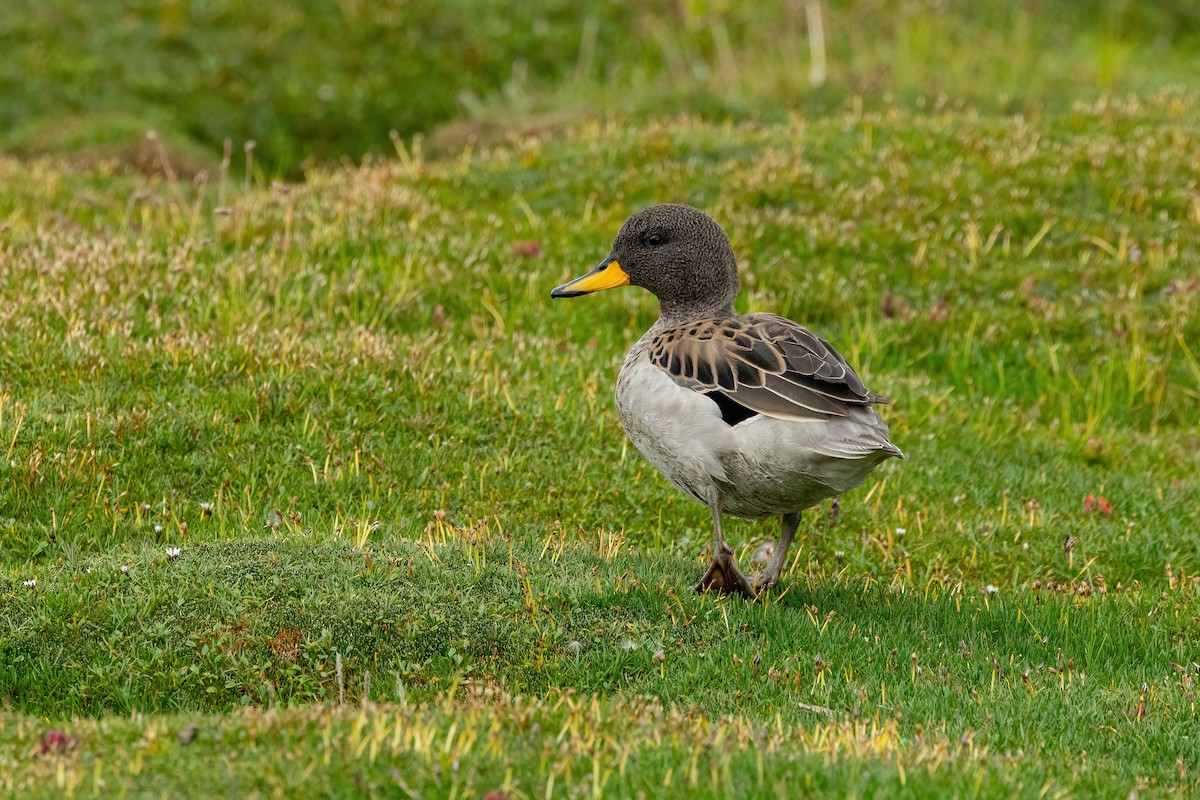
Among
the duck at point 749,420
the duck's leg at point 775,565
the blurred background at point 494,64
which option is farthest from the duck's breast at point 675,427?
the blurred background at point 494,64

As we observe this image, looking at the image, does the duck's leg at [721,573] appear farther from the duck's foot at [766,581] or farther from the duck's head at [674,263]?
the duck's head at [674,263]

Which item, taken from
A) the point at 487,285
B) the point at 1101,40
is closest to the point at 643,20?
the point at 1101,40

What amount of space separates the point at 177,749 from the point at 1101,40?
19.8 m

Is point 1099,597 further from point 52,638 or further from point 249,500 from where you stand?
point 52,638

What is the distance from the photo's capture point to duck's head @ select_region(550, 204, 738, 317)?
26.7ft

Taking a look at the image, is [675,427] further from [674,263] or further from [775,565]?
[674,263]

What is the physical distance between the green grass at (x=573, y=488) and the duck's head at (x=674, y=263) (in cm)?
156

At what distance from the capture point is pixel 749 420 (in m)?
6.89

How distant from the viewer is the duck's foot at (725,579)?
23.3ft

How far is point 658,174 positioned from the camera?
14.7 meters

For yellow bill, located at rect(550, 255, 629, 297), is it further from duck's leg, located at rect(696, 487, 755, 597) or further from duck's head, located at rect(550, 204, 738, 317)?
duck's leg, located at rect(696, 487, 755, 597)

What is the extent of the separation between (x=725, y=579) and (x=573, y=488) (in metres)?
2.14

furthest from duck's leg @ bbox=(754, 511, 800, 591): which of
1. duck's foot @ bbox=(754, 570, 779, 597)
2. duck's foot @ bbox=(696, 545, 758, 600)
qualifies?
duck's foot @ bbox=(696, 545, 758, 600)

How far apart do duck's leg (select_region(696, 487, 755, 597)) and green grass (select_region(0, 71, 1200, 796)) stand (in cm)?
14
